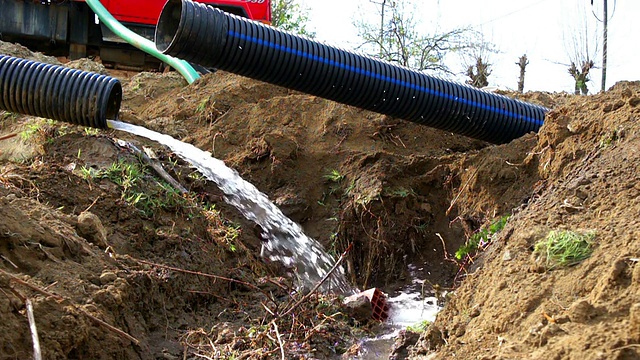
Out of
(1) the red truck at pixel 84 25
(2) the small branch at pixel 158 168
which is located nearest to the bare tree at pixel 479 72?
(1) the red truck at pixel 84 25

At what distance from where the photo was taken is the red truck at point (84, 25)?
1253 cm

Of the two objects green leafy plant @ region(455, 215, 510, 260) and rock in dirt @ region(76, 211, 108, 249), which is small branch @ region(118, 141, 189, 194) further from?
green leafy plant @ region(455, 215, 510, 260)

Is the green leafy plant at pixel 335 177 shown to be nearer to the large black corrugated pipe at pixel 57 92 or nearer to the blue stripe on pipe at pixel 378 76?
the blue stripe on pipe at pixel 378 76

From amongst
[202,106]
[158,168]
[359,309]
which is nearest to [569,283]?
[359,309]

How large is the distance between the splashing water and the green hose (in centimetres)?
265

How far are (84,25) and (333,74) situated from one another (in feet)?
24.1

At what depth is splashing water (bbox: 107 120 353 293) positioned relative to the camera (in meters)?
6.85

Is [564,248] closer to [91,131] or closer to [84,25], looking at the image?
[91,131]

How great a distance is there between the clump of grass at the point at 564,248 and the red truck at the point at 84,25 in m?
10.0

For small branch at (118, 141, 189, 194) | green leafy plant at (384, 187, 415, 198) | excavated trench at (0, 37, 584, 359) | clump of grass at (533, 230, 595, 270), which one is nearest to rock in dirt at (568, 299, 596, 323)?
clump of grass at (533, 230, 595, 270)

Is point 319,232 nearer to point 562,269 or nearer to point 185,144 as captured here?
point 185,144

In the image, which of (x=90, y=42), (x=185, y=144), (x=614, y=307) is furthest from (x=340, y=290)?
(x=90, y=42)

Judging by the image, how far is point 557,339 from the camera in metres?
3.05

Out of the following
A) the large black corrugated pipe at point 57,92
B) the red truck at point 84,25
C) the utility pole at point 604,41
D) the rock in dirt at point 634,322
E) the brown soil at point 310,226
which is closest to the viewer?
the rock in dirt at point 634,322
